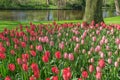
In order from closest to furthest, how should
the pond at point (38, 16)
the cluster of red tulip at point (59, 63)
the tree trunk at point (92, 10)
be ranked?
the cluster of red tulip at point (59, 63) < the tree trunk at point (92, 10) < the pond at point (38, 16)

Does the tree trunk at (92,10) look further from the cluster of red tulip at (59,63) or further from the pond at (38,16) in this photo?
the pond at (38,16)

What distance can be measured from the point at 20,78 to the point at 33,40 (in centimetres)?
300

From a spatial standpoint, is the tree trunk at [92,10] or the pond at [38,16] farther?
the pond at [38,16]

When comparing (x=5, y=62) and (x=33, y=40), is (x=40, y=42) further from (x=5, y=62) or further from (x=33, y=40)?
(x=5, y=62)

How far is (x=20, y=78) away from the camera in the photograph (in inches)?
219

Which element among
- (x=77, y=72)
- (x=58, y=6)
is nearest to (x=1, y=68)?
(x=77, y=72)

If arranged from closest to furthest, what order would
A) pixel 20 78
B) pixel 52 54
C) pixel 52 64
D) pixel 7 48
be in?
pixel 20 78
pixel 52 64
pixel 52 54
pixel 7 48

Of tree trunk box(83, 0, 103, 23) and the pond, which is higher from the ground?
tree trunk box(83, 0, 103, 23)

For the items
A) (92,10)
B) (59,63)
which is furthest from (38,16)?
(59,63)

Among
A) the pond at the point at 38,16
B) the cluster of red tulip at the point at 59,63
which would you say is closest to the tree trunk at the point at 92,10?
the cluster of red tulip at the point at 59,63

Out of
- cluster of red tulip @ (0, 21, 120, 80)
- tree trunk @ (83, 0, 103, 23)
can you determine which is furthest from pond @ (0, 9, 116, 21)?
cluster of red tulip @ (0, 21, 120, 80)

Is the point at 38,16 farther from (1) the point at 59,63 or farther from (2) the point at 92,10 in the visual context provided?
(1) the point at 59,63

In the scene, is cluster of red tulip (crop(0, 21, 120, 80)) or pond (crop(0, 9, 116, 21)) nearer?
cluster of red tulip (crop(0, 21, 120, 80))

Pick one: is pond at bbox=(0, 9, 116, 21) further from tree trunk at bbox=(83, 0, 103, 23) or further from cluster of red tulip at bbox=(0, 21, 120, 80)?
cluster of red tulip at bbox=(0, 21, 120, 80)
